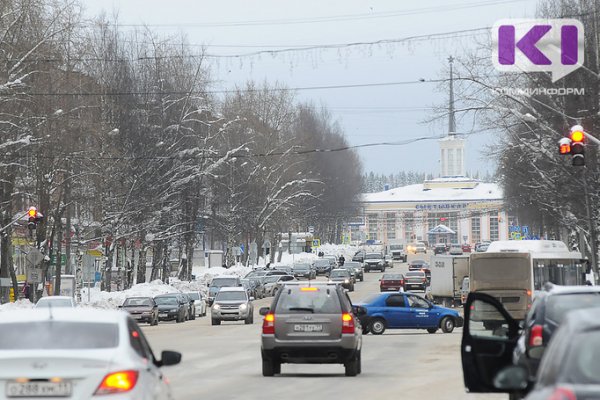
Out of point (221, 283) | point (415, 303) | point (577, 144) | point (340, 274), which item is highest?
point (577, 144)

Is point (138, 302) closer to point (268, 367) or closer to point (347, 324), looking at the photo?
point (268, 367)

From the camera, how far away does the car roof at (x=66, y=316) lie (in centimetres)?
1166

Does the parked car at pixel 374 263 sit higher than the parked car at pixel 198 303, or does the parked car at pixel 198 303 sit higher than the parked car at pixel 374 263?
the parked car at pixel 374 263

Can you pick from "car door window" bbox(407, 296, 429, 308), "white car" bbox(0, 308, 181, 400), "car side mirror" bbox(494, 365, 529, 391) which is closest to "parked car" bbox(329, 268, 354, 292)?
"car door window" bbox(407, 296, 429, 308)

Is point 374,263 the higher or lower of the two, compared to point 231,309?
higher

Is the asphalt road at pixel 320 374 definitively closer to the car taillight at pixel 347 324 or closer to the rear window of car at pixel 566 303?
the car taillight at pixel 347 324

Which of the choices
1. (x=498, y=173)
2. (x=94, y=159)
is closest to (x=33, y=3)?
(x=94, y=159)

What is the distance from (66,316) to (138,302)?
45.7m

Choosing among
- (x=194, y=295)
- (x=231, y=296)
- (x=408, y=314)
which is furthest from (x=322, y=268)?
(x=408, y=314)

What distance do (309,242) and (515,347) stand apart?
452 feet

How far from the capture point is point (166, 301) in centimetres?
6112

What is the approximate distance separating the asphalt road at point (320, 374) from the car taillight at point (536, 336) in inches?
222

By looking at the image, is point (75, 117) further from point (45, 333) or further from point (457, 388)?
point (45, 333)

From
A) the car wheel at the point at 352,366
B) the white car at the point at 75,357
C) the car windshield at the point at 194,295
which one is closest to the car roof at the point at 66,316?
the white car at the point at 75,357
